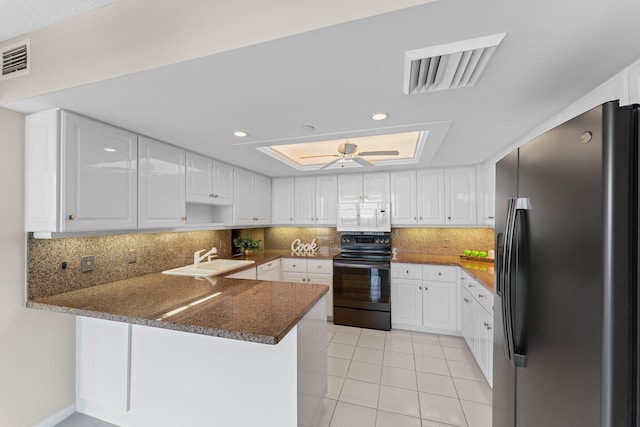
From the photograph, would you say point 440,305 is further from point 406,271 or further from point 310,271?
point 310,271

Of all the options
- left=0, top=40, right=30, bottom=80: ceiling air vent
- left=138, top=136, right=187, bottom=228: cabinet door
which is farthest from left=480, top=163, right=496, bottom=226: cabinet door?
left=0, top=40, right=30, bottom=80: ceiling air vent

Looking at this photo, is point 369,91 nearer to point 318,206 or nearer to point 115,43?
point 115,43

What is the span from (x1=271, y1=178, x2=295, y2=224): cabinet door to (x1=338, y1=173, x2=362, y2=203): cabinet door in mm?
818

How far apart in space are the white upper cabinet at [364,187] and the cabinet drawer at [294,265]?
3.65ft

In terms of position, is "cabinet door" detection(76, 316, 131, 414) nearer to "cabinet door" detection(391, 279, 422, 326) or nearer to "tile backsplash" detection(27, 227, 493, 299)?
"tile backsplash" detection(27, 227, 493, 299)

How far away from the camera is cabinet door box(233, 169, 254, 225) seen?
3.37 metres

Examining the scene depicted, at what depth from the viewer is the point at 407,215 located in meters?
3.75

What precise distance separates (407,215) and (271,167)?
2053mm

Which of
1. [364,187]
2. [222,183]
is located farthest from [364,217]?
[222,183]

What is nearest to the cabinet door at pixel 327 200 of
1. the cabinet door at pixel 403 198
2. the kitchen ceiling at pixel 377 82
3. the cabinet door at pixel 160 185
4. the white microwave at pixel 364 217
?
the white microwave at pixel 364 217

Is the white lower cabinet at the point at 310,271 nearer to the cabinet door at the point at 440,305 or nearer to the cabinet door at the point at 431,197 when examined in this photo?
the cabinet door at the point at 440,305

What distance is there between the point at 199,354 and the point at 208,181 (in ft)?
6.11

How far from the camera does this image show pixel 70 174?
165 centimetres

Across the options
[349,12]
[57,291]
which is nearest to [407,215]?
[349,12]
